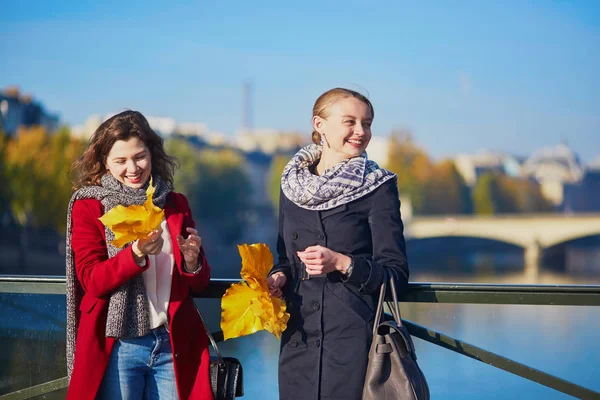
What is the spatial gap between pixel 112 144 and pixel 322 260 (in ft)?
2.42

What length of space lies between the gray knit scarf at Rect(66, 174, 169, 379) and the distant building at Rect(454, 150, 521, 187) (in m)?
68.2

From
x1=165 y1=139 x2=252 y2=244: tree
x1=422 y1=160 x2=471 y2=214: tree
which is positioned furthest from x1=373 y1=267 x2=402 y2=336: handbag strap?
x1=422 y1=160 x2=471 y2=214: tree

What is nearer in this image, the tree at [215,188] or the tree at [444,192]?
the tree at [215,188]

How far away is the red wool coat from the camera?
2479 millimetres

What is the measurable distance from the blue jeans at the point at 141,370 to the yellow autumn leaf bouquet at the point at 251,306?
0.18m

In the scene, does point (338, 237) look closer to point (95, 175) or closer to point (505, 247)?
point (95, 175)

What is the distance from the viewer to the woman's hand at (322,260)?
2.38m

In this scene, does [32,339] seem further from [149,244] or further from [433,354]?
[433,354]

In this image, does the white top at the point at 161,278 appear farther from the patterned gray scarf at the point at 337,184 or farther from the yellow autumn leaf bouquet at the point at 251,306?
→ the patterned gray scarf at the point at 337,184

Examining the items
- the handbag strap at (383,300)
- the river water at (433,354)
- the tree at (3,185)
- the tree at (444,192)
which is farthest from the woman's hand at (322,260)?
the tree at (444,192)

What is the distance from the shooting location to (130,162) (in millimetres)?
2613

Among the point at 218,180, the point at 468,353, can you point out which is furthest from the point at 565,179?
the point at 468,353

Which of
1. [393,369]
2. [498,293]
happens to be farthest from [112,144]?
[498,293]

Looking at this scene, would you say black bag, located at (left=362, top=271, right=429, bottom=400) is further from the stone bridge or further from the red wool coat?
the stone bridge
